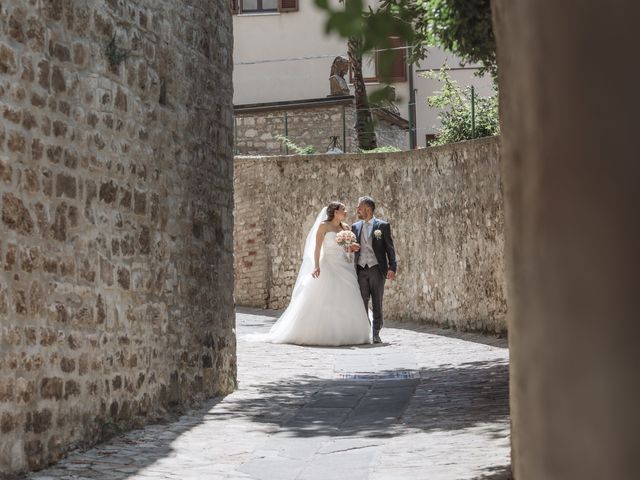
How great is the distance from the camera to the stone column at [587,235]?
2.15 ft

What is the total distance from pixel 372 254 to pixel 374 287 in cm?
43

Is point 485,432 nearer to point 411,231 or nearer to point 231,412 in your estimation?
point 231,412

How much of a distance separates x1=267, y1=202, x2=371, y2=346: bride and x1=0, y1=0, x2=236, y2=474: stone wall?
4472 mm

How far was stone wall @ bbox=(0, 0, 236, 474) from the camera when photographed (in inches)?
233

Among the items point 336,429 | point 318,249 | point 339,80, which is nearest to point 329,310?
point 318,249

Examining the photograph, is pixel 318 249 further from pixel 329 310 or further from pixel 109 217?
pixel 109 217

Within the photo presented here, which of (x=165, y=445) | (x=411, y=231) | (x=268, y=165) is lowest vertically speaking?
(x=165, y=445)

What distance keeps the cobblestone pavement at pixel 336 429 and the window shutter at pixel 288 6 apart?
2102 cm

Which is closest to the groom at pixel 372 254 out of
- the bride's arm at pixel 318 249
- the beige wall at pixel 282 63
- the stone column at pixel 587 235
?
the bride's arm at pixel 318 249

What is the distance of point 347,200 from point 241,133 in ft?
31.2

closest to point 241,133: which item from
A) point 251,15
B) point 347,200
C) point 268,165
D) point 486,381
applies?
point 251,15

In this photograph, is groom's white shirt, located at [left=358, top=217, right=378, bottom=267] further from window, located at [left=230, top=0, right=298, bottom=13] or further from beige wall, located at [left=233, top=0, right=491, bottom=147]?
window, located at [left=230, top=0, right=298, bottom=13]

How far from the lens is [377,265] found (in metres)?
14.5

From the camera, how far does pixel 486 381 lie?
9789 mm
